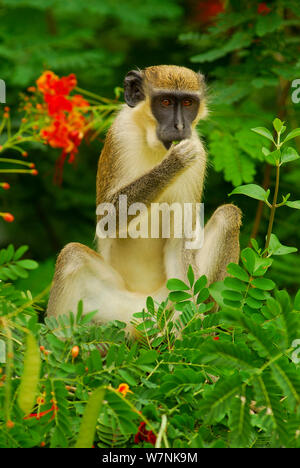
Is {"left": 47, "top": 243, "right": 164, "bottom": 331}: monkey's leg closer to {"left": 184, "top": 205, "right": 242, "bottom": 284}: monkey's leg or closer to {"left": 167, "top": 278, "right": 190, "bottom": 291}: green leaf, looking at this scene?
{"left": 184, "top": 205, "right": 242, "bottom": 284}: monkey's leg

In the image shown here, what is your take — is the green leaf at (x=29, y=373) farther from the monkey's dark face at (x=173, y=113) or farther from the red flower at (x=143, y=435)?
the monkey's dark face at (x=173, y=113)

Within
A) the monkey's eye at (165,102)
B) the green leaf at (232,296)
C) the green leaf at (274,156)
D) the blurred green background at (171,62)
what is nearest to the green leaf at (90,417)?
the green leaf at (232,296)

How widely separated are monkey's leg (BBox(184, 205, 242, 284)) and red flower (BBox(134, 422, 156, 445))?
235 centimetres

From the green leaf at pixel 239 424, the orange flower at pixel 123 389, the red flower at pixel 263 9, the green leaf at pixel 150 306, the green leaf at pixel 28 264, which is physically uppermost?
the red flower at pixel 263 9

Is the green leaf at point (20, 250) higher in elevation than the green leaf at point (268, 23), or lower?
lower

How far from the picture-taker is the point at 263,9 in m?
6.21

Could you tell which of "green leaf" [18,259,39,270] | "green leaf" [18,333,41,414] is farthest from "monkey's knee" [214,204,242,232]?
"green leaf" [18,333,41,414]

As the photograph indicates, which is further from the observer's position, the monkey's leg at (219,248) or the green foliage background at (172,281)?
the monkey's leg at (219,248)

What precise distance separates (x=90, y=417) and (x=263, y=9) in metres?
4.74

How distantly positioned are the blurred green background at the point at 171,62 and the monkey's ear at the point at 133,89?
753 millimetres

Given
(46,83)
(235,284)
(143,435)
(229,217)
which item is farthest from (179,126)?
(143,435)

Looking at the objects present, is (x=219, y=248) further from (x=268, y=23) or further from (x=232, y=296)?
(x=268, y=23)

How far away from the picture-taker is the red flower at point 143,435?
2.78 meters
